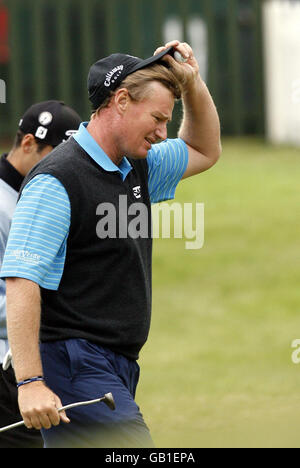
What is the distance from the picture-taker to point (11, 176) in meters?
4.57

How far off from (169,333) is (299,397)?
2.88 meters

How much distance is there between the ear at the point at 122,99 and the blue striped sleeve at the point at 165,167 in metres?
0.44

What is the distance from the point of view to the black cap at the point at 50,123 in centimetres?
464

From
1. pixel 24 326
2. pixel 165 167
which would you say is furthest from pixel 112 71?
pixel 24 326

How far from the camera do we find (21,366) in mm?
3418

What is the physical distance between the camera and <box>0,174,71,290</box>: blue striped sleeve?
345 cm

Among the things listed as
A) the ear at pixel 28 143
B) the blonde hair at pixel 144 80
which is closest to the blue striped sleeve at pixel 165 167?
the blonde hair at pixel 144 80

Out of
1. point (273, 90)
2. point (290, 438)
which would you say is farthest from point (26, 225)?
point (273, 90)

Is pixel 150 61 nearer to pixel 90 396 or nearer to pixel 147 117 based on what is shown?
pixel 147 117

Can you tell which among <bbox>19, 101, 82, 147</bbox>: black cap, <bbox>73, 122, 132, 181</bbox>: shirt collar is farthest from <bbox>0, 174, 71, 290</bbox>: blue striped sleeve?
<bbox>19, 101, 82, 147</bbox>: black cap

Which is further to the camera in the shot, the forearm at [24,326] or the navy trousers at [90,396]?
the navy trousers at [90,396]

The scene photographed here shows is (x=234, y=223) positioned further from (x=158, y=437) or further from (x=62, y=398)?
(x=62, y=398)

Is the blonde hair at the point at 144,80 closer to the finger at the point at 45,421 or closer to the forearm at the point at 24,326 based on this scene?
the forearm at the point at 24,326

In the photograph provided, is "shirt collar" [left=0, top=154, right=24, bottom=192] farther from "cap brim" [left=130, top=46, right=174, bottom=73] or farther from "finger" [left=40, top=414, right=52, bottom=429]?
"finger" [left=40, top=414, right=52, bottom=429]
